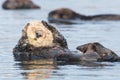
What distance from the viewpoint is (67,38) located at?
21297 millimetres

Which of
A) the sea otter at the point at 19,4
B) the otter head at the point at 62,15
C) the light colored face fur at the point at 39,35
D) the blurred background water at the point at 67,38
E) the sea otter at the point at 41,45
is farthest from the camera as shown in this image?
the sea otter at the point at 19,4

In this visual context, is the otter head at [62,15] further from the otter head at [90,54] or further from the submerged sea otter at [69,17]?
the otter head at [90,54]

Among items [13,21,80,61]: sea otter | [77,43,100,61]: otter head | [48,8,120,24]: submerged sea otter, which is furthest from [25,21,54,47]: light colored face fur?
[48,8,120,24]: submerged sea otter

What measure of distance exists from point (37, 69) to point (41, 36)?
1.79m

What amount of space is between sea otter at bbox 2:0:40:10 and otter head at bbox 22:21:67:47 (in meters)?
20.8

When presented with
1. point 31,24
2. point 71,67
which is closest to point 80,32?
point 31,24

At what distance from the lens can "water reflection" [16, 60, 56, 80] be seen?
509 inches

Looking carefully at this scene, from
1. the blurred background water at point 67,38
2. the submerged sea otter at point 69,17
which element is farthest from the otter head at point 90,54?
the submerged sea otter at point 69,17

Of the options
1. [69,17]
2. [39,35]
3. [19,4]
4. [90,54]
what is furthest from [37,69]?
[19,4]

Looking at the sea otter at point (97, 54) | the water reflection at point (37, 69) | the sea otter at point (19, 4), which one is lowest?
the sea otter at point (19, 4)

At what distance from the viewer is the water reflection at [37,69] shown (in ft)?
42.4

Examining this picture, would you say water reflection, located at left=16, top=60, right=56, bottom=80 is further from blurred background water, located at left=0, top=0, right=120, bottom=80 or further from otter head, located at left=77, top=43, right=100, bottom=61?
otter head, located at left=77, top=43, right=100, bottom=61

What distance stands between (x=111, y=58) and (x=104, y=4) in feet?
86.2

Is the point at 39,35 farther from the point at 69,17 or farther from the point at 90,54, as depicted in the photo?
the point at 69,17
